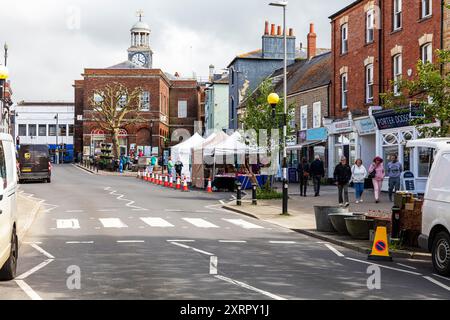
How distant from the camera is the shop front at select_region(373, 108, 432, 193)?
2956 centimetres

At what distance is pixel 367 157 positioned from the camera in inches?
1421

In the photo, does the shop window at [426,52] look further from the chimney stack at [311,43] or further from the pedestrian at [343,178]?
the chimney stack at [311,43]

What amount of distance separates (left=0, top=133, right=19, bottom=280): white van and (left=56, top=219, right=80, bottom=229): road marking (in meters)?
8.00

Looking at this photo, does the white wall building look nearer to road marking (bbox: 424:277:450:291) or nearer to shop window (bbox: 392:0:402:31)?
shop window (bbox: 392:0:402:31)

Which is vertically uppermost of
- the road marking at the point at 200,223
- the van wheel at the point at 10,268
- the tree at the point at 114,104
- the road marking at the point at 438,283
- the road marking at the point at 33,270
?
the tree at the point at 114,104

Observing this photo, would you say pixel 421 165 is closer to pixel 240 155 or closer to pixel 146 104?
pixel 240 155

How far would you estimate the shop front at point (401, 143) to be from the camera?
29.6 meters

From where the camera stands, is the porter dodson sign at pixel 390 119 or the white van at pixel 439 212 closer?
the white van at pixel 439 212

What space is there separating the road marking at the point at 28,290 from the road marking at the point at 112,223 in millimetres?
8375

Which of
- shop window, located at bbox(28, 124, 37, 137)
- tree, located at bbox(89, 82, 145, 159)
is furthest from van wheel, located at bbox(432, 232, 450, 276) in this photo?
shop window, located at bbox(28, 124, 37, 137)

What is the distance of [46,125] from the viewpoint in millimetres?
108188

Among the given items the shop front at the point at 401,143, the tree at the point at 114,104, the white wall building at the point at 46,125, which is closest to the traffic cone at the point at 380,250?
the shop front at the point at 401,143
